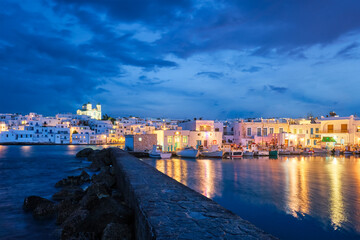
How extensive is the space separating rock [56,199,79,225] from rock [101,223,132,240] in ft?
13.0

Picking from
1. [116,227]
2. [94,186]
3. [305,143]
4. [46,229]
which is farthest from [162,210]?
[305,143]

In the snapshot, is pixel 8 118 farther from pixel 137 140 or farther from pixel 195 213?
pixel 195 213

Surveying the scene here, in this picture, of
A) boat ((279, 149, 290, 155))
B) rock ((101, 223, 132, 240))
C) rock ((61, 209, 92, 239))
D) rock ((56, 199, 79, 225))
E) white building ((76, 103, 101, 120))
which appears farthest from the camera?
white building ((76, 103, 101, 120))

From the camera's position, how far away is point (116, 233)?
522 centimetres

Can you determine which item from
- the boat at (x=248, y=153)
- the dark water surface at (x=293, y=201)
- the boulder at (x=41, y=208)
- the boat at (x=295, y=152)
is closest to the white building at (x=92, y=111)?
the boat at (x=248, y=153)

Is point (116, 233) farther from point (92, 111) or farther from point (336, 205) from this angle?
point (92, 111)

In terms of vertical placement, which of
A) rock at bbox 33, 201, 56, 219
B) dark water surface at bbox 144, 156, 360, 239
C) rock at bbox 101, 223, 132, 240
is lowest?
dark water surface at bbox 144, 156, 360, 239

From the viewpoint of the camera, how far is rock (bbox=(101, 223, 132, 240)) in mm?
5176

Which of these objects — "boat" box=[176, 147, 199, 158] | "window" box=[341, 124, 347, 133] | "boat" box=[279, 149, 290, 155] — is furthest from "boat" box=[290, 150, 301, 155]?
"boat" box=[176, 147, 199, 158]

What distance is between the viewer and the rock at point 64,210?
333 inches

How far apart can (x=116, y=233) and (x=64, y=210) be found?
451 cm

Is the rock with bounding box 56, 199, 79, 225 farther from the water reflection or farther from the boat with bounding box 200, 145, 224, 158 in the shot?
the boat with bounding box 200, 145, 224, 158

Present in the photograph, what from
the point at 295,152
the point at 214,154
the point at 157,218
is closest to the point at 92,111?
the point at 214,154

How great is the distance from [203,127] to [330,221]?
34.3m
